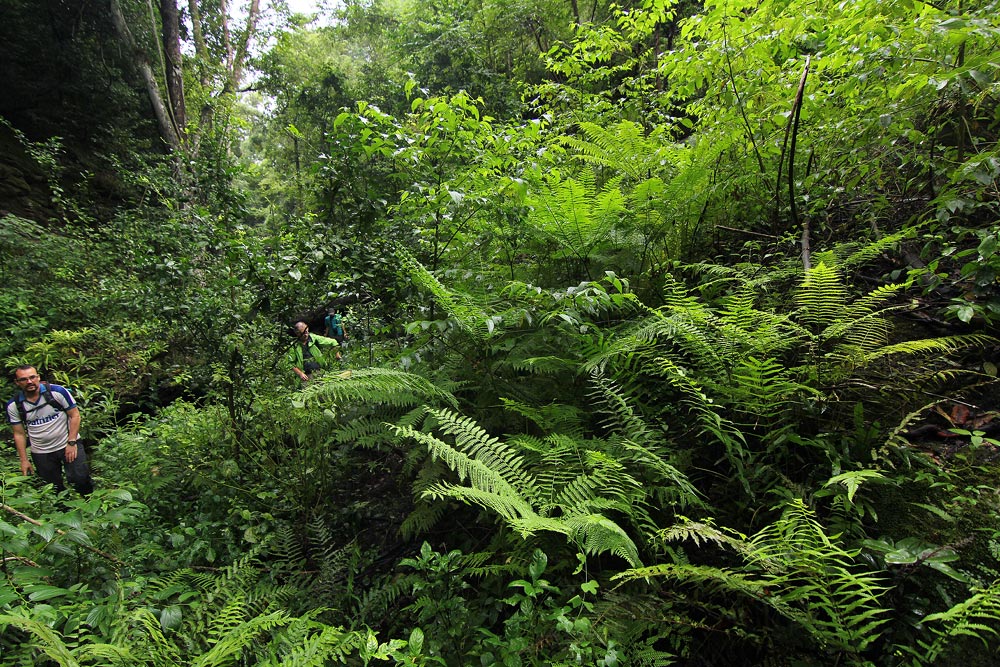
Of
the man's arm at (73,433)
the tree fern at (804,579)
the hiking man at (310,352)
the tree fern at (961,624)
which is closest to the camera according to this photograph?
the tree fern at (961,624)

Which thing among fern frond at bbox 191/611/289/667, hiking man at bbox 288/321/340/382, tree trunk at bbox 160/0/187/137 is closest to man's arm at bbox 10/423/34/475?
hiking man at bbox 288/321/340/382

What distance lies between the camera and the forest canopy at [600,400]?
149 cm

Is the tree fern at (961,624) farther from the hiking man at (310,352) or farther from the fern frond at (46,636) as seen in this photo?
the hiking man at (310,352)

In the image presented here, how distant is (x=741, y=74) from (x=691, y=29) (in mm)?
597

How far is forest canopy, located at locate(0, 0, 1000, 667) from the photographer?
149 cm

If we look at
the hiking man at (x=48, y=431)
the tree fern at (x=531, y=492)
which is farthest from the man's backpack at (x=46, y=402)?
the tree fern at (x=531, y=492)

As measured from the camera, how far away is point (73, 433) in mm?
4297

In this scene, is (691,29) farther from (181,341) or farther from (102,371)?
(102,371)

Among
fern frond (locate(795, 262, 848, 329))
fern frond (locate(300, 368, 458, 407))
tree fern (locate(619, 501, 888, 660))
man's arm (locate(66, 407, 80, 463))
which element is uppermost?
fern frond (locate(795, 262, 848, 329))

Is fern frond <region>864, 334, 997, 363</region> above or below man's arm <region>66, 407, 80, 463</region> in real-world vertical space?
above

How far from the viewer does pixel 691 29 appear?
3395 millimetres

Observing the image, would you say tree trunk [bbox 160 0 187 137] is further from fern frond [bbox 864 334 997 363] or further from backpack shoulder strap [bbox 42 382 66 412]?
fern frond [bbox 864 334 997 363]

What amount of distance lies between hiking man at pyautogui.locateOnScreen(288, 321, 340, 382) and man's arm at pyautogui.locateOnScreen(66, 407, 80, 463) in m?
2.16

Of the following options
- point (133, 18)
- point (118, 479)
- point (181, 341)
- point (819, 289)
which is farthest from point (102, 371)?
point (133, 18)
